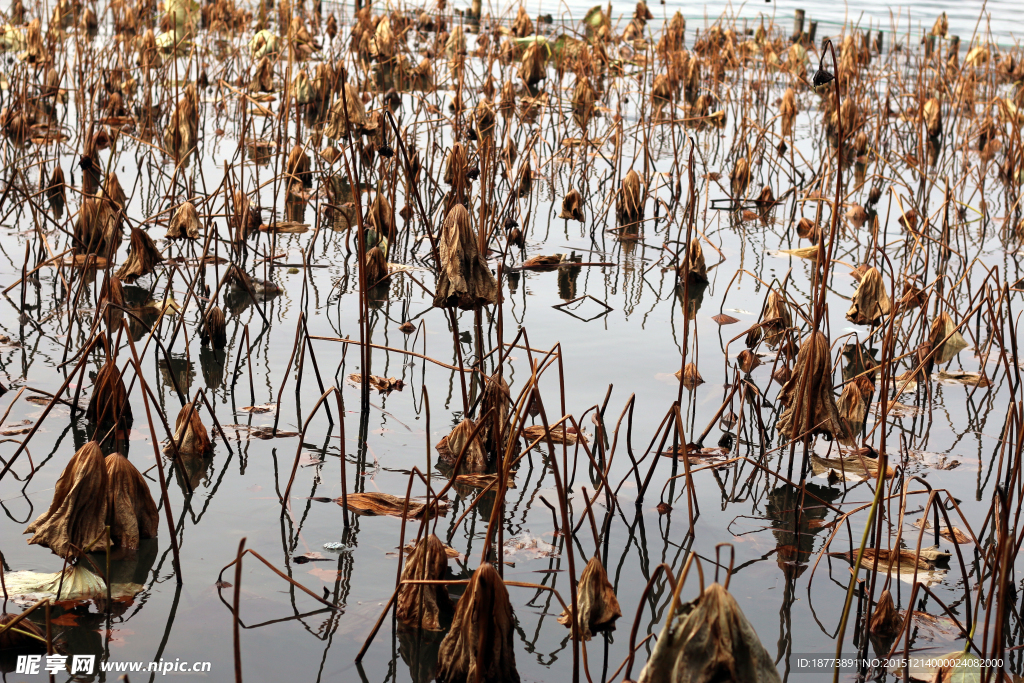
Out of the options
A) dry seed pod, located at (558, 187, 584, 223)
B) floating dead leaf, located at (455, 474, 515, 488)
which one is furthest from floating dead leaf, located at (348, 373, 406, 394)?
dry seed pod, located at (558, 187, 584, 223)

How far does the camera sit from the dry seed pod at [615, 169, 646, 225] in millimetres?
3996

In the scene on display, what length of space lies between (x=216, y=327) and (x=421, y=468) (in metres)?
0.84

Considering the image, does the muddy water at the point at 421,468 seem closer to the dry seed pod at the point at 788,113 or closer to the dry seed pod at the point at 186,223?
→ the dry seed pod at the point at 186,223

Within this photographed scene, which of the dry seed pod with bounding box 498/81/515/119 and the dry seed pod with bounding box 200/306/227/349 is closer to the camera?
the dry seed pod with bounding box 200/306/227/349

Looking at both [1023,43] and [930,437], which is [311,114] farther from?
[1023,43]

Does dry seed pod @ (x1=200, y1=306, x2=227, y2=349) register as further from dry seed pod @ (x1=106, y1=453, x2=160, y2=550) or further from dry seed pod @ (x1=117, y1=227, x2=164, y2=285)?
dry seed pod @ (x1=106, y1=453, x2=160, y2=550)

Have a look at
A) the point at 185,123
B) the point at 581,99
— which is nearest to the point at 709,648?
the point at 185,123

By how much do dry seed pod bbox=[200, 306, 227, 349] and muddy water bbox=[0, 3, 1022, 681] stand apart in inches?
2.3

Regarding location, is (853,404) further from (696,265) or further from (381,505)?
(696,265)

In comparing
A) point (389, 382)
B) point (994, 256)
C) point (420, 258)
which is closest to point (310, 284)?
point (420, 258)

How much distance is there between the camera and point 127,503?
1.59 m

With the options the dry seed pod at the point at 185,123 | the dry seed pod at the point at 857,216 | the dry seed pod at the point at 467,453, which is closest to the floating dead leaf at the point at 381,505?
the dry seed pod at the point at 467,453

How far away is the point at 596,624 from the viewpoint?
146 cm

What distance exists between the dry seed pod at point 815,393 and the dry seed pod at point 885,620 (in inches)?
13.3
